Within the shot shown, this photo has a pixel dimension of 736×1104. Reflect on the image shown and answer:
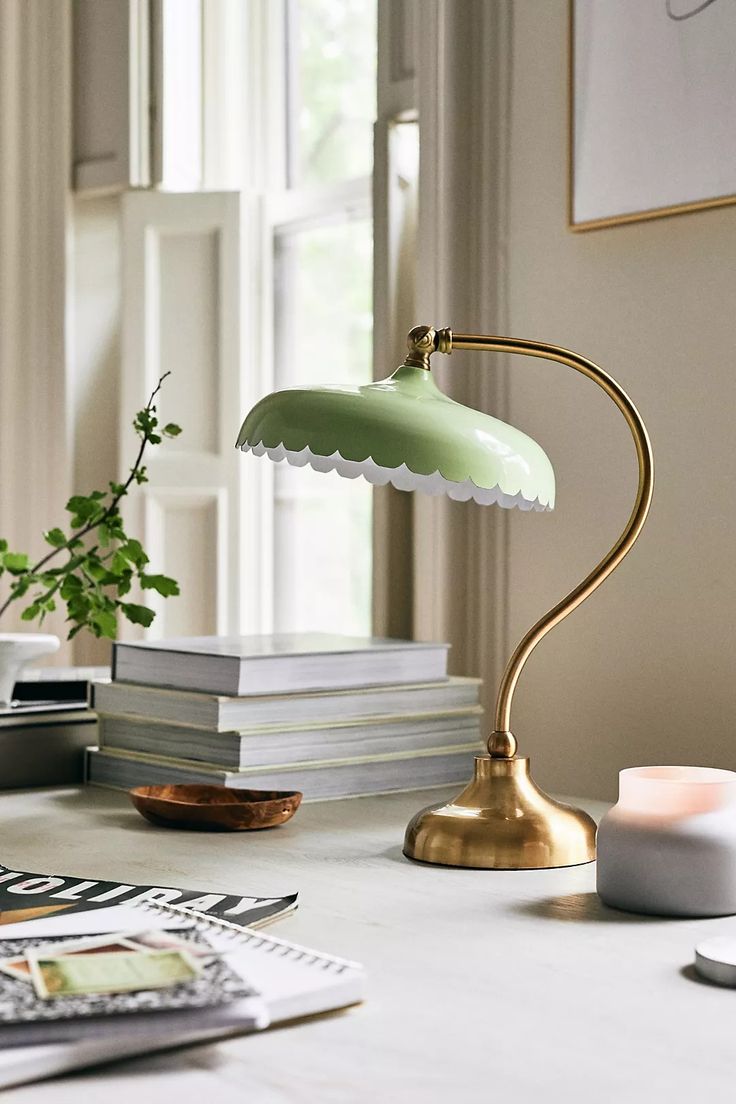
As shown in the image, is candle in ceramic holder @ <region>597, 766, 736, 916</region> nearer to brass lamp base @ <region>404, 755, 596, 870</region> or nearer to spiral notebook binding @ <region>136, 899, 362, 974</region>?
brass lamp base @ <region>404, 755, 596, 870</region>

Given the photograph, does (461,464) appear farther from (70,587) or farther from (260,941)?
(70,587)

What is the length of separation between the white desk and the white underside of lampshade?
0.33 metres

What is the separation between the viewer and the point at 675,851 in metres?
0.98

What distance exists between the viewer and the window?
2.90 metres

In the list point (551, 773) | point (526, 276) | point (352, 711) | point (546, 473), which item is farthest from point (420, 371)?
point (551, 773)

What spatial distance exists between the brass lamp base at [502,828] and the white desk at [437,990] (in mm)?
19

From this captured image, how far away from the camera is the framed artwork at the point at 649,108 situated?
1401 mm

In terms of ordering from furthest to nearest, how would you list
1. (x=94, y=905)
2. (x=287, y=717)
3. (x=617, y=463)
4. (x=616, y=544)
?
(x=617, y=463) < (x=287, y=717) < (x=616, y=544) < (x=94, y=905)

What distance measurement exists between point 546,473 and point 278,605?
1814mm

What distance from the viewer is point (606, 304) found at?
61.9 inches

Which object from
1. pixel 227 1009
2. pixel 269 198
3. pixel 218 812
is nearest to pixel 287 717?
pixel 218 812

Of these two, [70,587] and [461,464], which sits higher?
[461,464]

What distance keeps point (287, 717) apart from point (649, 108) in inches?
30.7

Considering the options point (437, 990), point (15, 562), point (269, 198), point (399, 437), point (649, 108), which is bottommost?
point (437, 990)
